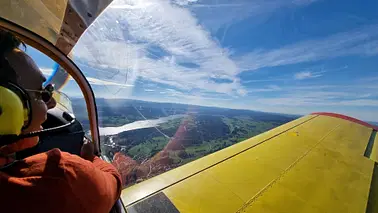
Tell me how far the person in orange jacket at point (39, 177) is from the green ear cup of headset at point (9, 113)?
5.4 inches

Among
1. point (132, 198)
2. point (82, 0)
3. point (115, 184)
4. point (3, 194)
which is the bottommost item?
point (132, 198)

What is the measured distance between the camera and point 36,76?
750 mm

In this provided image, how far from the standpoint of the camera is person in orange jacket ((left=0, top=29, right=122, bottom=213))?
1.73ft

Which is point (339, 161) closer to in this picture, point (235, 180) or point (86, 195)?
point (235, 180)

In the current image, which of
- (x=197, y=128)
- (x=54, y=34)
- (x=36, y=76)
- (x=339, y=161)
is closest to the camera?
(x=36, y=76)

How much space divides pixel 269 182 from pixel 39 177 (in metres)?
1.60

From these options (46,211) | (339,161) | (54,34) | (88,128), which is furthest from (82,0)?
(339,161)

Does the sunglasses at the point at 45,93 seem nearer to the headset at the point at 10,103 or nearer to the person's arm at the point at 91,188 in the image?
the headset at the point at 10,103

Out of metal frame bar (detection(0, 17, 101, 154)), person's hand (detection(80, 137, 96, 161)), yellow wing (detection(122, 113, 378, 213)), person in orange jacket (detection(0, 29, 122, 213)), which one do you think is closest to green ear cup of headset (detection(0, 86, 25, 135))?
person in orange jacket (detection(0, 29, 122, 213))

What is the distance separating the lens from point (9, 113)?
531mm

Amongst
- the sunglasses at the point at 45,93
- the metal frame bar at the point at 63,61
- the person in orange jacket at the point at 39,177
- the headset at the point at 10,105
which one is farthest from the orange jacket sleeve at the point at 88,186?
the metal frame bar at the point at 63,61

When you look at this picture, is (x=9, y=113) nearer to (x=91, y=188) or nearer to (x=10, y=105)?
(x=10, y=105)

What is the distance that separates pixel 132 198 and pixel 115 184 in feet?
1.60

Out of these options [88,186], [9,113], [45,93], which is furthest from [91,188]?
[45,93]
